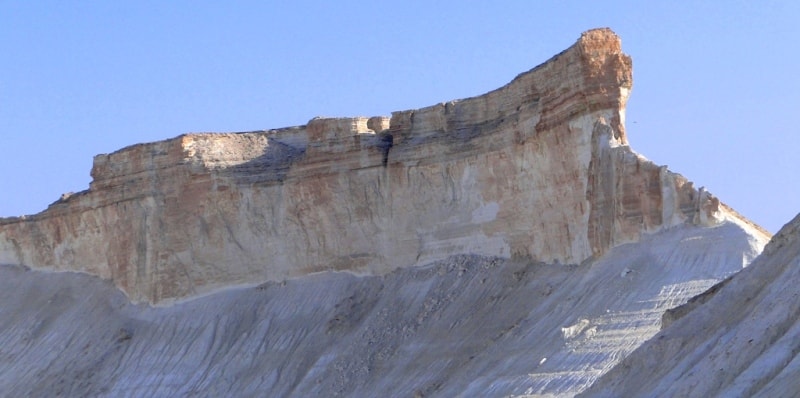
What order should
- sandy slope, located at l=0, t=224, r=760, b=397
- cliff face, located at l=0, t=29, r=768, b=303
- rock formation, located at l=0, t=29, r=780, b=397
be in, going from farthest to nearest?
cliff face, located at l=0, t=29, r=768, b=303 → rock formation, located at l=0, t=29, r=780, b=397 → sandy slope, located at l=0, t=224, r=760, b=397

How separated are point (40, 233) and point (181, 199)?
8.91 meters

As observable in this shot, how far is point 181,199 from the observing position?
58.8m

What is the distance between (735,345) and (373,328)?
25003 millimetres

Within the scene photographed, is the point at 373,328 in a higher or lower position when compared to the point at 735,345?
lower

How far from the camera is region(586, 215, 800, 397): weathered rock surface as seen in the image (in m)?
25.1

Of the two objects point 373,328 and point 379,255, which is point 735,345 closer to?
point 373,328

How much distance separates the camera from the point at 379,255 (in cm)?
5453

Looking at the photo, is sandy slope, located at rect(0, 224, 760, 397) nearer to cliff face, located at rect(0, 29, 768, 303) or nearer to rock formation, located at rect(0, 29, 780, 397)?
rock formation, located at rect(0, 29, 780, 397)

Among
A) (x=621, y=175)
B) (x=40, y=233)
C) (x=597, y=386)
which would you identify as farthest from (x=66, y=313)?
(x=597, y=386)

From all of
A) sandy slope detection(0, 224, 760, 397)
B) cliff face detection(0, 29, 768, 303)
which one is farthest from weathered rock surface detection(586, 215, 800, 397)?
cliff face detection(0, 29, 768, 303)

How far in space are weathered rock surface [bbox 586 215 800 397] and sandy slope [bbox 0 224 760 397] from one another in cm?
726

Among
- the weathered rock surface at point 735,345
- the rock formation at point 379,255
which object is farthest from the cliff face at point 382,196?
the weathered rock surface at point 735,345

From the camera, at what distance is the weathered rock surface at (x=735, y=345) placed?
25.1 metres

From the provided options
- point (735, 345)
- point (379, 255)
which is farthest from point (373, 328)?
point (735, 345)
